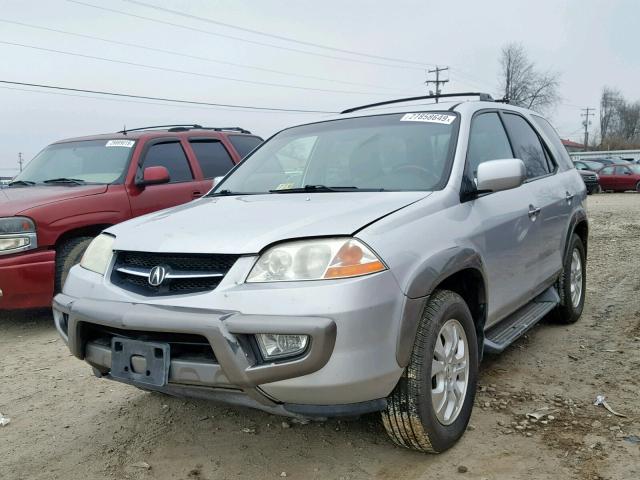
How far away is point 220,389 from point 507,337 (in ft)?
6.17

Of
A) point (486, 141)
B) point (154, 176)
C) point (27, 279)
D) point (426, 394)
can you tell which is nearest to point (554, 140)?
point (486, 141)

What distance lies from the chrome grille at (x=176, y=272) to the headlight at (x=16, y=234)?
2630 mm

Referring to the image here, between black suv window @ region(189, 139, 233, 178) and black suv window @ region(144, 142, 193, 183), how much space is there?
0.64 feet

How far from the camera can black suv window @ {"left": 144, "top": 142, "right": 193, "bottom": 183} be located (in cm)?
620

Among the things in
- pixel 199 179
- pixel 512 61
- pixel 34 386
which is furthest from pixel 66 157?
pixel 512 61

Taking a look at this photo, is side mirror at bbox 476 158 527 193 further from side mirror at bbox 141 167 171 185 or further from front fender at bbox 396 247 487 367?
side mirror at bbox 141 167 171 185

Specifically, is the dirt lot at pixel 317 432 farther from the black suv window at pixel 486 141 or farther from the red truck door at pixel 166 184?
the red truck door at pixel 166 184

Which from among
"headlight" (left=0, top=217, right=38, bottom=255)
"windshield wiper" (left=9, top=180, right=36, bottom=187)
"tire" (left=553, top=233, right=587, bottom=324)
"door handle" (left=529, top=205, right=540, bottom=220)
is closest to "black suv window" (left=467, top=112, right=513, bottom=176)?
"door handle" (left=529, top=205, right=540, bottom=220)

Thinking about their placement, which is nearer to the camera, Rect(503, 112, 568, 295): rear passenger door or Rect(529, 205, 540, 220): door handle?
Rect(529, 205, 540, 220): door handle

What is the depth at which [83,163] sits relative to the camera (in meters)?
6.14

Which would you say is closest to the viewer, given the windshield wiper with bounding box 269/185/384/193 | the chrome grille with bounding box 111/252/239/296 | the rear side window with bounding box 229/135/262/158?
the chrome grille with bounding box 111/252/239/296

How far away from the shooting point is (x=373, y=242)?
2.41 meters

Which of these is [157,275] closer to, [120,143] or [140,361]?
[140,361]

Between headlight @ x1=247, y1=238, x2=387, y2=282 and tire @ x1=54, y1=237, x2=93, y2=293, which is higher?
headlight @ x1=247, y1=238, x2=387, y2=282
